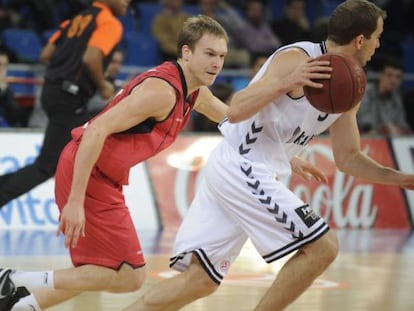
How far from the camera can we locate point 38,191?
31.4 ft

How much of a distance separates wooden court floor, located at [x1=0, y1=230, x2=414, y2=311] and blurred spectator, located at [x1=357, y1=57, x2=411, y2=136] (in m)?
1.95

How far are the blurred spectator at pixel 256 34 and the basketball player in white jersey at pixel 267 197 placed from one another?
8.09 meters

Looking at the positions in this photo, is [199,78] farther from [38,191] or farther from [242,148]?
[38,191]

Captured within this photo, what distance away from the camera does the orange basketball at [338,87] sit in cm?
458

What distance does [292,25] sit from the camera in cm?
1358

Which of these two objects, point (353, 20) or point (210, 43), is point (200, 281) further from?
point (353, 20)

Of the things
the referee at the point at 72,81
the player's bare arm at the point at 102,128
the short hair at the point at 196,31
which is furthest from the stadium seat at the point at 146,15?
the player's bare arm at the point at 102,128

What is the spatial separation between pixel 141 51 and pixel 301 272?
8153 mm

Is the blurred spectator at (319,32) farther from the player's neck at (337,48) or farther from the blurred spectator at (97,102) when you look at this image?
the player's neck at (337,48)

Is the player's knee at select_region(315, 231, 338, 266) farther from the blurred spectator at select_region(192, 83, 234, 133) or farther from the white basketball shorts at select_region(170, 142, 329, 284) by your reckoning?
the blurred spectator at select_region(192, 83, 234, 133)

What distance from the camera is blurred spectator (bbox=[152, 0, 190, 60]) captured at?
40.9 ft

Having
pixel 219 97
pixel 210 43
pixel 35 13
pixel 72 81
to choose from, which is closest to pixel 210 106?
pixel 210 43

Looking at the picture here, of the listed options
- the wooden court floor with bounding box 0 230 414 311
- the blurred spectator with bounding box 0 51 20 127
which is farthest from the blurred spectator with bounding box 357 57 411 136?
the blurred spectator with bounding box 0 51 20 127

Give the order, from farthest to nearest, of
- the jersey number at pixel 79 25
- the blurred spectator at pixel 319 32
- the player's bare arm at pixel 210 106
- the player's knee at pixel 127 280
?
the blurred spectator at pixel 319 32 → the jersey number at pixel 79 25 → the player's bare arm at pixel 210 106 → the player's knee at pixel 127 280
